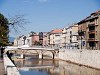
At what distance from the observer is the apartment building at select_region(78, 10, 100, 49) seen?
6603 cm

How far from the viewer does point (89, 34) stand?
7094 centimetres

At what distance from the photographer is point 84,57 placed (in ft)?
185

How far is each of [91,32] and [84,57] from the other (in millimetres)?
14133

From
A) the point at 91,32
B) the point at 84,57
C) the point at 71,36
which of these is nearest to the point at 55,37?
the point at 71,36

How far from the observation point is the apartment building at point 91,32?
6603cm

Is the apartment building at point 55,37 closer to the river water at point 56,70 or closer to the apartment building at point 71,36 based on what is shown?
the apartment building at point 71,36

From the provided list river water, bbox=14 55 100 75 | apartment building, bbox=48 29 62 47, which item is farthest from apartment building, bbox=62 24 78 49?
river water, bbox=14 55 100 75

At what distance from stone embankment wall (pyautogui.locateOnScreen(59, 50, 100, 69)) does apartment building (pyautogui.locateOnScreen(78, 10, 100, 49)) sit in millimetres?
4853

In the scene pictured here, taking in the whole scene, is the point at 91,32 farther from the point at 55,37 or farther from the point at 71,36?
the point at 55,37

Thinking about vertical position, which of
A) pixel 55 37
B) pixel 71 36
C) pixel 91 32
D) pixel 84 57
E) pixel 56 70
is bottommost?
pixel 56 70

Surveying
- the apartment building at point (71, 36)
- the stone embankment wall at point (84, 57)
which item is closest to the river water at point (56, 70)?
the stone embankment wall at point (84, 57)

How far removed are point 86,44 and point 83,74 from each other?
99.1 feet

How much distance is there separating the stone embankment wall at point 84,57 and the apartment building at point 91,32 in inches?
191

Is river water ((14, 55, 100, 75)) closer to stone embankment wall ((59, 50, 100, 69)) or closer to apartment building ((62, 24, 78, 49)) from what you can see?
stone embankment wall ((59, 50, 100, 69))
